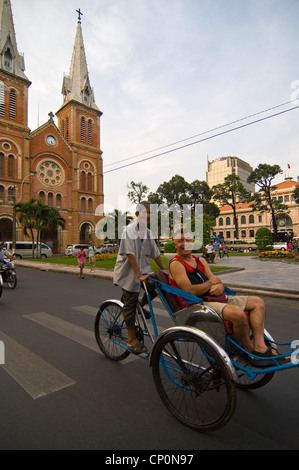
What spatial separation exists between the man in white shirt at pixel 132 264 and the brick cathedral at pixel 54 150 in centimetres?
3262

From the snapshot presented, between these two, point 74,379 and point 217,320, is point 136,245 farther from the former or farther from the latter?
point 74,379

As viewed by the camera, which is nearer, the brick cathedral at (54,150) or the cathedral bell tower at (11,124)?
the cathedral bell tower at (11,124)

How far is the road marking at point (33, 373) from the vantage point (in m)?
2.58

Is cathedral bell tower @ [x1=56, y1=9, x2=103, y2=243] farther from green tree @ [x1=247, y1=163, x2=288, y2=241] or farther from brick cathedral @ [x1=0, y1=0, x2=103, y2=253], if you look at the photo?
green tree @ [x1=247, y1=163, x2=288, y2=241]

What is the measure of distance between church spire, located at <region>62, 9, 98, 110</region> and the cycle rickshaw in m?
50.3

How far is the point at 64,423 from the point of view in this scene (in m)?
2.06

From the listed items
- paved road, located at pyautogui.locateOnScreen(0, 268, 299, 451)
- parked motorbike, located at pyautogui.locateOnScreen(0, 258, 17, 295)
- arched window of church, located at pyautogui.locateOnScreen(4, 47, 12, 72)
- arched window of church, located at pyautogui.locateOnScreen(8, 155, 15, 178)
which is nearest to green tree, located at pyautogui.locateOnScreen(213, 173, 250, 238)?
arched window of church, located at pyautogui.locateOnScreen(8, 155, 15, 178)

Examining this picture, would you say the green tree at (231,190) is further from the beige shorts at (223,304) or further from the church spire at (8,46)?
the beige shorts at (223,304)

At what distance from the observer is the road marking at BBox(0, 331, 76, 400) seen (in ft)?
8.48

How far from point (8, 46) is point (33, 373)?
49088 millimetres

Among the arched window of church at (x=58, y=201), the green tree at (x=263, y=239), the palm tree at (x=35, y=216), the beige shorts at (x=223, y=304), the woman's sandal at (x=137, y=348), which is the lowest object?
the woman's sandal at (x=137, y=348)

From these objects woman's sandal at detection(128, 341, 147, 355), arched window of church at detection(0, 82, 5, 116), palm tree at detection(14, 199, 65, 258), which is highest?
arched window of church at detection(0, 82, 5, 116)

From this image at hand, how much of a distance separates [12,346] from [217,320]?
118 inches

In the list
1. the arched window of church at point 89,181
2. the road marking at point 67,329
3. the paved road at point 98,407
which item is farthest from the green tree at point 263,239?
the arched window of church at point 89,181
